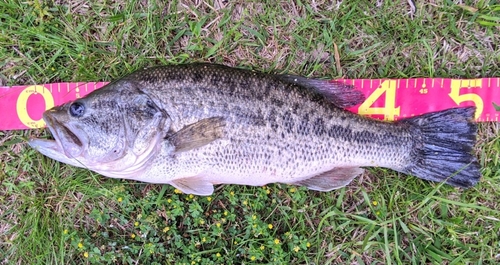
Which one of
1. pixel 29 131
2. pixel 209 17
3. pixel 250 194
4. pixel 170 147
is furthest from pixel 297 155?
pixel 29 131

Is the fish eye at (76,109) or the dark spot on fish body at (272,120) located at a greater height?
the fish eye at (76,109)

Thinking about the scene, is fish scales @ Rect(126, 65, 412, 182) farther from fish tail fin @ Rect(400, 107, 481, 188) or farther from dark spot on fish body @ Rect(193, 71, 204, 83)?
fish tail fin @ Rect(400, 107, 481, 188)

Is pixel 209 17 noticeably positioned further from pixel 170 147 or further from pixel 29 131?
pixel 29 131

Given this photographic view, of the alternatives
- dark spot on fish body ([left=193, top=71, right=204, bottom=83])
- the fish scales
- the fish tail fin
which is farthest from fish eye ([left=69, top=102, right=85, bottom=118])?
the fish tail fin

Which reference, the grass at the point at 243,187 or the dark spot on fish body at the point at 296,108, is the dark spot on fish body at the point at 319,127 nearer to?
the dark spot on fish body at the point at 296,108

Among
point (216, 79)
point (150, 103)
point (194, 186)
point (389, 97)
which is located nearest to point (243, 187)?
point (194, 186)

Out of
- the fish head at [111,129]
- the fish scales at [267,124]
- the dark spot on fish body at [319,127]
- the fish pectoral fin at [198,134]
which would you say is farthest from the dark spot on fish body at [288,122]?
the fish head at [111,129]
